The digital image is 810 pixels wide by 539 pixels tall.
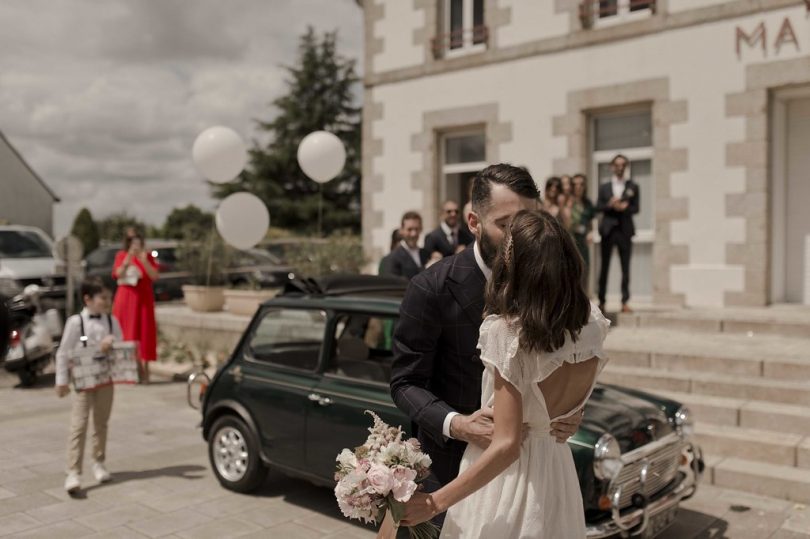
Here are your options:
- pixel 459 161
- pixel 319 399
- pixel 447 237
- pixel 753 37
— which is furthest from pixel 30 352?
pixel 753 37

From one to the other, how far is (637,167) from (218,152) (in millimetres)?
6056

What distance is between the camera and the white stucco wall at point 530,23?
11523mm

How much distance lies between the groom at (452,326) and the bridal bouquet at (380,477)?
34 cm

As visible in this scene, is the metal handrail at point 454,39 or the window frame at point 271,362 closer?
the window frame at point 271,362

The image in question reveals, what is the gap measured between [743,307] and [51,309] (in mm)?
10313

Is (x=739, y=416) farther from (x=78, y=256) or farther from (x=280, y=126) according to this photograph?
(x=280, y=126)

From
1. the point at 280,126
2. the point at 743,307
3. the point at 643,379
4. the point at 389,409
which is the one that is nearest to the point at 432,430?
the point at 389,409

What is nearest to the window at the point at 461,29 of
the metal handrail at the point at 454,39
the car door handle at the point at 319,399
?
the metal handrail at the point at 454,39

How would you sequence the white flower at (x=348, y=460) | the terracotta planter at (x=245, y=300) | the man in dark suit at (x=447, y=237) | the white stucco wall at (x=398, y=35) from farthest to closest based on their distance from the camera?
the white stucco wall at (x=398, y=35) → the terracotta planter at (x=245, y=300) → the man in dark suit at (x=447, y=237) → the white flower at (x=348, y=460)

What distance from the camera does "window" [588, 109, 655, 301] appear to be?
36.1 ft

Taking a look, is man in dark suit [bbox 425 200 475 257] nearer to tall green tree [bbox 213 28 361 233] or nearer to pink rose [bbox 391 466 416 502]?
pink rose [bbox 391 466 416 502]

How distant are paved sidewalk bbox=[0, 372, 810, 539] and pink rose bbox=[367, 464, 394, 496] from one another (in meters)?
2.95

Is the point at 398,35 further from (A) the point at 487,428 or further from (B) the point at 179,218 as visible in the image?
(B) the point at 179,218

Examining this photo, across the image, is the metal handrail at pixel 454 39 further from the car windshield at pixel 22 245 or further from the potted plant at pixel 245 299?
the car windshield at pixel 22 245
